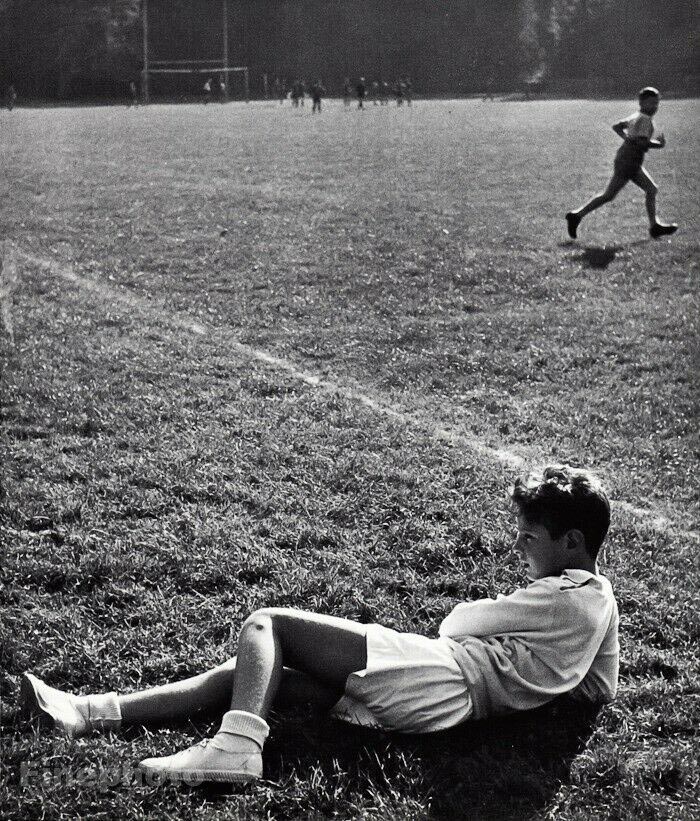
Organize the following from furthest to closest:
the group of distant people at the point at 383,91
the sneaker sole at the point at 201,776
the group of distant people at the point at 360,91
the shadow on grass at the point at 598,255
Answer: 1. the group of distant people at the point at 383,91
2. the group of distant people at the point at 360,91
3. the shadow on grass at the point at 598,255
4. the sneaker sole at the point at 201,776

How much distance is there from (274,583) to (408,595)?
54 centimetres

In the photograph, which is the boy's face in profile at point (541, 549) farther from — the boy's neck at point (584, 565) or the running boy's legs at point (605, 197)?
the running boy's legs at point (605, 197)

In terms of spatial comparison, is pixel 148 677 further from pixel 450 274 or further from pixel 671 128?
pixel 671 128

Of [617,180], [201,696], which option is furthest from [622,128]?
[201,696]

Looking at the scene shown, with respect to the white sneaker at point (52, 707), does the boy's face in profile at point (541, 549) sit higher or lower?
higher

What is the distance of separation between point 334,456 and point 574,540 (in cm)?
243

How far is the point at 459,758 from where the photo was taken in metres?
3.04

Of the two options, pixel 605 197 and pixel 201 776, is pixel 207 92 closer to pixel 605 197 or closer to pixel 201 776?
pixel 605 197

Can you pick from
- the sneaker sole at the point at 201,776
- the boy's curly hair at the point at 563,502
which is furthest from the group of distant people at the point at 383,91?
the sneaker sole at the point at 201,776

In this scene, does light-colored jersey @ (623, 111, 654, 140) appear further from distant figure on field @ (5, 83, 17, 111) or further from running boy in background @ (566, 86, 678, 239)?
distant figure on field @ (5, 83, 17, 111)

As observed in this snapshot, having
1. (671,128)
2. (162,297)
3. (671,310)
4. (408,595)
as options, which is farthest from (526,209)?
(671,128)

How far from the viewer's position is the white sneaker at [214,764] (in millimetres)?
2807

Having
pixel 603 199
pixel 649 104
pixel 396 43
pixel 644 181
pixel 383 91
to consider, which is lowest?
pixel 603 199

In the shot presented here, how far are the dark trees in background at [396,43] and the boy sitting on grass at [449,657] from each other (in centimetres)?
2120
